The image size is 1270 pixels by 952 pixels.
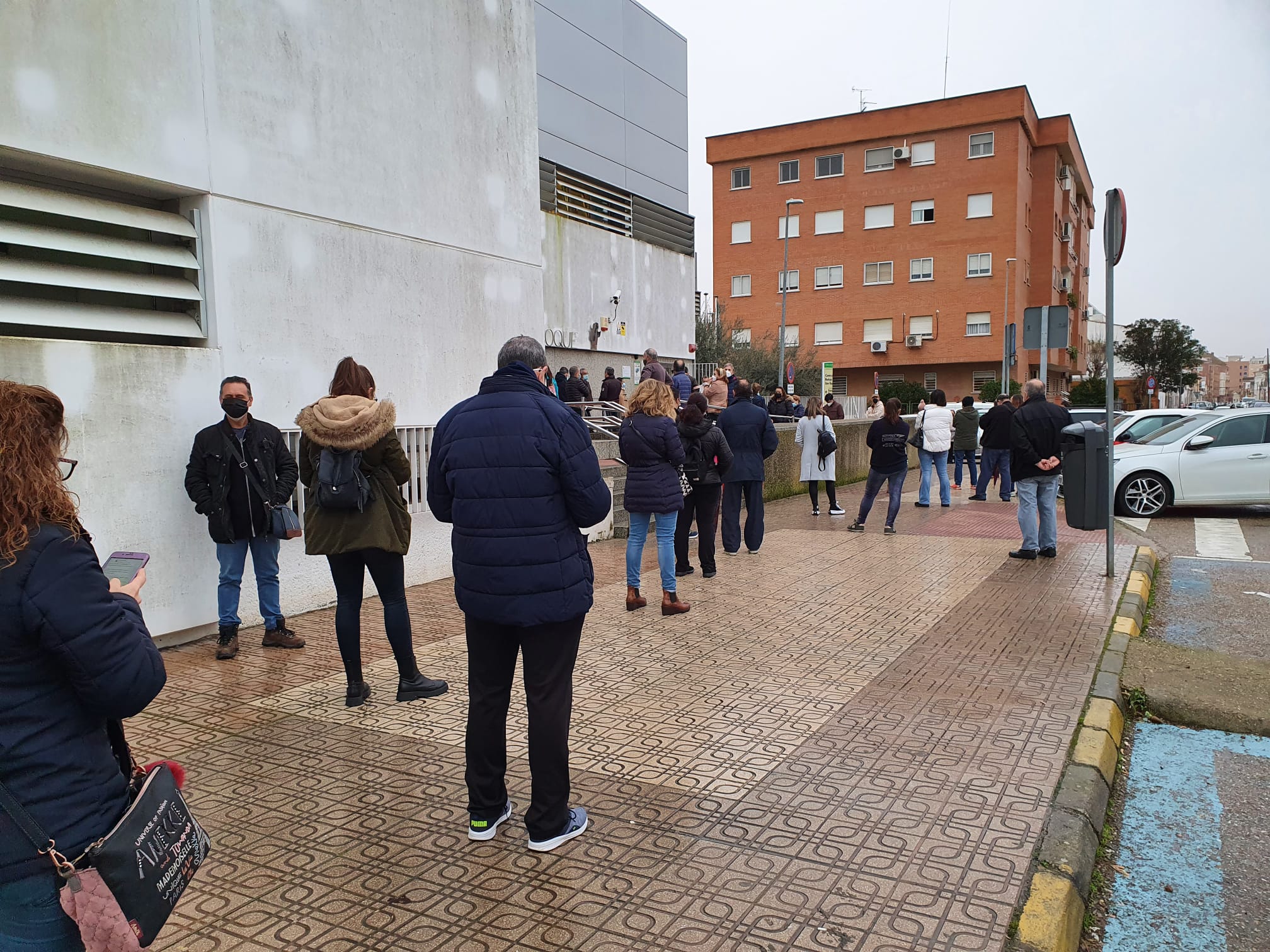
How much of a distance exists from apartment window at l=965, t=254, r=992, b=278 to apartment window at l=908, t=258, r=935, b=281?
5.62 feet

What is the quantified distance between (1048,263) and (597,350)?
123ft

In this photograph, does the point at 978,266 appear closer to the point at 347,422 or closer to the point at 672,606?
the point at 672,606

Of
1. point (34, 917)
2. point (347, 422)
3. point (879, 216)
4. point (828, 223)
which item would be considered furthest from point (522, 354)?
point (828, 223)

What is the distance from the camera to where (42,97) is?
18.3 ft

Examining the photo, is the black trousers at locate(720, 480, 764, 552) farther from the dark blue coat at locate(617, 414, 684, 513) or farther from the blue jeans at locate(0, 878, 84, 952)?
the blue jeans at locate(0, 878, 84, 952)

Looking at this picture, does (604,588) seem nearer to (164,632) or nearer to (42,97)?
(164,632)

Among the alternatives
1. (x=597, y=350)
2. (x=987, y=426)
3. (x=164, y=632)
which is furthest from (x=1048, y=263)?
(x=164, y=632)

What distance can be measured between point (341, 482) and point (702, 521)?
4562 millimetres

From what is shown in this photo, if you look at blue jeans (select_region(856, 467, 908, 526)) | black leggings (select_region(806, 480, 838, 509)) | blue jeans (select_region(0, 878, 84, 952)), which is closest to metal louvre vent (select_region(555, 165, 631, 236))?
black leggings (select_region(806, 480, 838, 509))

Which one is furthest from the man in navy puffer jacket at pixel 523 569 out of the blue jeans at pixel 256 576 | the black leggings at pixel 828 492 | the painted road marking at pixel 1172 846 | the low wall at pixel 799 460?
the black leggings at pixel 828 492

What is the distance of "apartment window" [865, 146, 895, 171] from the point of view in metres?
48.2

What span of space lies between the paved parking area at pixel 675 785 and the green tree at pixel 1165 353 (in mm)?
62201

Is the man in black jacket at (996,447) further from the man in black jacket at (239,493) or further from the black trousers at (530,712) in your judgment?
the black trousers at (530,712)

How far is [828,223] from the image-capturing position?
49.9 metres
